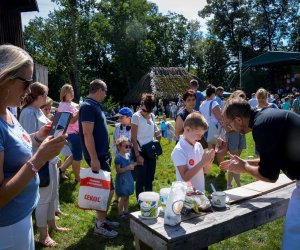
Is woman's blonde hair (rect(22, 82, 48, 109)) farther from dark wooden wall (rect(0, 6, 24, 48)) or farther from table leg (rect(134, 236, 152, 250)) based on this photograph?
dark wooden wall (rect(0, 6, 24, 48))

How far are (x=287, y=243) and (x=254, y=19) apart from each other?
154 ft

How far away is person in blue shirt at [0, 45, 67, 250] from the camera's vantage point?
168 cm

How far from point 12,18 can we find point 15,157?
8.19 m

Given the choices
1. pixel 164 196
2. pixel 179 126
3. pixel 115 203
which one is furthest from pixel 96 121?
pixel 115 203

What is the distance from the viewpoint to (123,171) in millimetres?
4676

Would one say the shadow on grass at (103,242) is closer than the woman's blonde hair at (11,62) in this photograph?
No

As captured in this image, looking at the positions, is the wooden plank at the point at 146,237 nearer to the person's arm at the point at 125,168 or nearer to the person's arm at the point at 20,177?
the person's arm at the point at 20,177

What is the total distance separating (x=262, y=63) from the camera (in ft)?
93.0

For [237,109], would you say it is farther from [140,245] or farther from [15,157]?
[15,157]

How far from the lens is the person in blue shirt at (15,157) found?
1.68m

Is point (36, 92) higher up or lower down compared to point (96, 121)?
higher up

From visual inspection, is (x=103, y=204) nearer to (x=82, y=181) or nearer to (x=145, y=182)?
(x=82, y=181)

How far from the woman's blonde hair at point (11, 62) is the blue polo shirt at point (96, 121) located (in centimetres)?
216

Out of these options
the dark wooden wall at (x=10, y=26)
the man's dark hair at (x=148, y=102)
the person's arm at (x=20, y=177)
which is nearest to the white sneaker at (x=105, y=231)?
the man's dark hair at (x=148, y=102)
